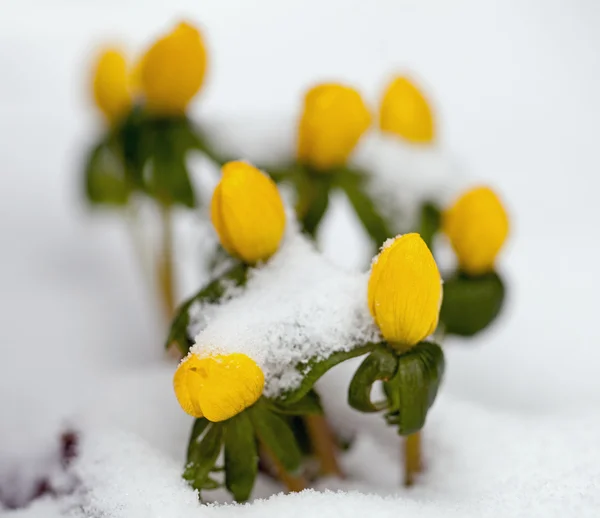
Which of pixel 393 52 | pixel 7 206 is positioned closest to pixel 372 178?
pixel 7 206

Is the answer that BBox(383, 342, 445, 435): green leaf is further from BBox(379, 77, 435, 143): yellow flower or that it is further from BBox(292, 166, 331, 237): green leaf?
BBox(379, 77, 435, 143): yellow flower

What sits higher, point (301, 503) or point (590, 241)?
point (301, 503)

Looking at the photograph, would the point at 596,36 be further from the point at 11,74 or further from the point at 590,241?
the point at 11,74

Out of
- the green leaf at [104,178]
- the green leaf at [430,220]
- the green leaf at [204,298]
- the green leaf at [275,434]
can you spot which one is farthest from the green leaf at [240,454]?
the green leaf at [104,178]

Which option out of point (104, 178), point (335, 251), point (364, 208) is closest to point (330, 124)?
point (364, 208)

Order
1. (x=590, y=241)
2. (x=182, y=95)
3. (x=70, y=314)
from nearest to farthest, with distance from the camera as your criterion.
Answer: (x=182, y=95), (x=70, y=314), (x=590, y=241)
